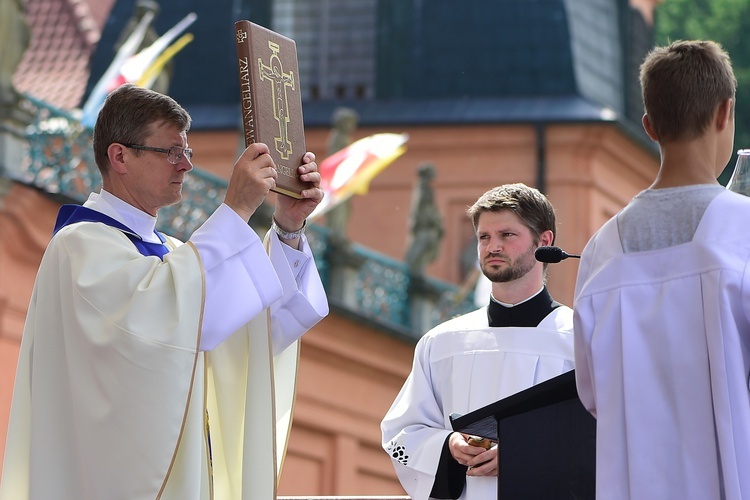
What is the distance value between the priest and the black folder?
2.98 ft

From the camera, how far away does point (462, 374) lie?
20.8ft

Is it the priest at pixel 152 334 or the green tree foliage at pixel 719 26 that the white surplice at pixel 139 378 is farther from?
the green tree foliage at pixel 719 26

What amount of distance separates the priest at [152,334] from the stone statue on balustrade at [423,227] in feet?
57.5

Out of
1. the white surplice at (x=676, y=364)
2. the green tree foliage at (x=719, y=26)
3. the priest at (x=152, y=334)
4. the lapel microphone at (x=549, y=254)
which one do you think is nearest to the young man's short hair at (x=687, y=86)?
the white surplice at (x=676, y=364)

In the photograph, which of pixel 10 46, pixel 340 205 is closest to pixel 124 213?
pixel 10 46

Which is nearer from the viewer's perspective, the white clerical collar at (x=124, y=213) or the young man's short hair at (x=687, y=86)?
the young man's short hair at (x=687, y=86)

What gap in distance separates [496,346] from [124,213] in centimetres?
152

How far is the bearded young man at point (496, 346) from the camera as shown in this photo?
248 inches

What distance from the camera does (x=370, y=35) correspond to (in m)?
27.5

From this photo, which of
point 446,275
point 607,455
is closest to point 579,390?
point 607,455

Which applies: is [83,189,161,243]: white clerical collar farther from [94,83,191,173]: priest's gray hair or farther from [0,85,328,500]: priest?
[94,83,191,173]: priest's gray hair

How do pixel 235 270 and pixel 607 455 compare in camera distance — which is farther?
pixel 235 270

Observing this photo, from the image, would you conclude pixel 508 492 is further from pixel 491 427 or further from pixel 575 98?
pixel 575 98

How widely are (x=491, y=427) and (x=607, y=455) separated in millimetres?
757
